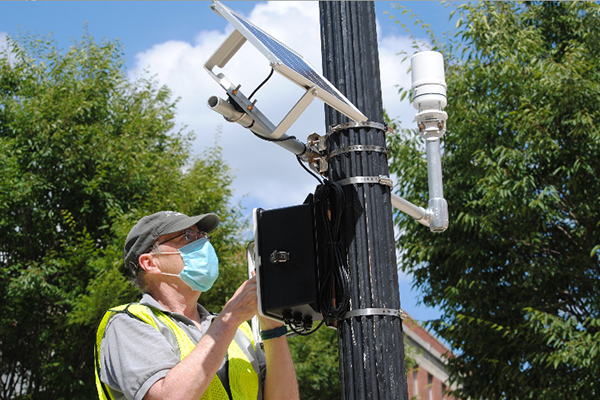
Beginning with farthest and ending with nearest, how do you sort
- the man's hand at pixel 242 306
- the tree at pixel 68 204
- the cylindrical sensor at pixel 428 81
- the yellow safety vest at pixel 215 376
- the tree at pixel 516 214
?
the tree at pixel 68 204, the tree at pixel 516 214, the cylindrical sensor at pixel 428 81, the yellow safety vest at pixel 215 376, the man's hand at pixel 242 306

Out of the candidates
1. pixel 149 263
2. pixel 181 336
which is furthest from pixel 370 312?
pixel 149 263

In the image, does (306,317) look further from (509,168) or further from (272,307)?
(509,168)

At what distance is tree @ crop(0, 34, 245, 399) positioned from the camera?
42.6 ft

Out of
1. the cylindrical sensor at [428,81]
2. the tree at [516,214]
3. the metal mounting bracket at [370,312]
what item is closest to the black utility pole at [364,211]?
the metal mounting bracket at [370,312]

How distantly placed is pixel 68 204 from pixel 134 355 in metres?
11.9

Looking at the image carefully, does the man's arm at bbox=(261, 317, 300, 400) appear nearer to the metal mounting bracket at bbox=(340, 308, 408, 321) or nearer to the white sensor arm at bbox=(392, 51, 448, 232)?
the metal mounting bracket at bbox=(340, 308, 408, 321)

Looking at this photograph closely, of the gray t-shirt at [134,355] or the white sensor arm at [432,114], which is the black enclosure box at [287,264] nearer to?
the gray t-shirt at [134,355]

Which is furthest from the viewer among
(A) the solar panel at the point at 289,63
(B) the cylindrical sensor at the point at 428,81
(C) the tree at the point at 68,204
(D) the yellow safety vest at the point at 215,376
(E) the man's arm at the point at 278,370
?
(C) the tree at the point at 68,204

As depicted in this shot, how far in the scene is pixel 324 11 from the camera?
3.52 m

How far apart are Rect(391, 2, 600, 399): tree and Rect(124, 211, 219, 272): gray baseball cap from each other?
7981mm

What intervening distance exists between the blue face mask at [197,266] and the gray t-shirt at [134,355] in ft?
1.14

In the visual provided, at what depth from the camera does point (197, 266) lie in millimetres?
3582

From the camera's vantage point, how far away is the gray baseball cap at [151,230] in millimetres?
3629

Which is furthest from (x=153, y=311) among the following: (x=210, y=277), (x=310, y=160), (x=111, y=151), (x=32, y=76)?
(x=32, y=76)
